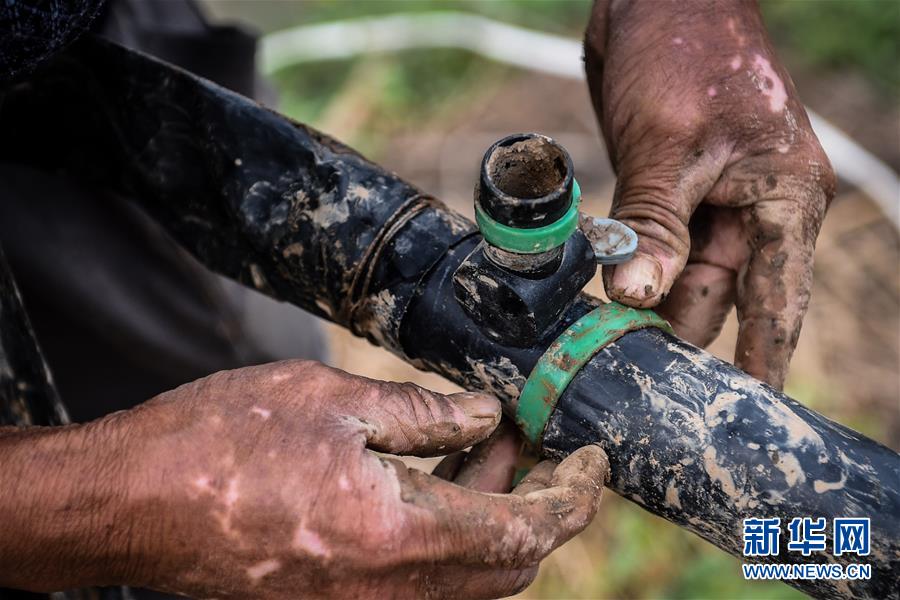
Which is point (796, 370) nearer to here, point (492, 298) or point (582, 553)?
point (582, 553)

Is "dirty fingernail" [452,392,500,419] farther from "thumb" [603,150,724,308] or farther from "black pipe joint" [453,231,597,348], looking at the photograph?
"thumb" [603,150,724,308]

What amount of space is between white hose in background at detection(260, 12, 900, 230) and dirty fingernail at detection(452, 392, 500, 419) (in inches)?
142

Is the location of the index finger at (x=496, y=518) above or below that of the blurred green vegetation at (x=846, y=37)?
below

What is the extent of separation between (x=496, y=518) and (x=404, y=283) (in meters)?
0.45

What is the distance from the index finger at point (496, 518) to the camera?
106cm

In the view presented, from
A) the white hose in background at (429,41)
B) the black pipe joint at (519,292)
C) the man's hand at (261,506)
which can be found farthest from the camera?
the white hose in background at (429,41)

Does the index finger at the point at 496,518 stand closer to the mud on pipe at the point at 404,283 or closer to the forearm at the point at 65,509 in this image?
the mud on pipe at the point at 404,283

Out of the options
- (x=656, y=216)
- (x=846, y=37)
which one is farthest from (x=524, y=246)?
(x=846, y=37)

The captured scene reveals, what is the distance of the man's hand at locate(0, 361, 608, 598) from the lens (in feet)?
3.46

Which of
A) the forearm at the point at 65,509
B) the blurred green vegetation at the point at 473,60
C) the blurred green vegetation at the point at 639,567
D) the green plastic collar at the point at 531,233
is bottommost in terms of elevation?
the blurred green vegetation at the point at 639,567

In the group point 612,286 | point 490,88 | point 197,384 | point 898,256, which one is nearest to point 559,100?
point 490,88

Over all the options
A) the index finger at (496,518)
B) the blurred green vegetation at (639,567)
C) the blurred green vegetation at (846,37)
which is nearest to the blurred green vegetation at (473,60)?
the blurred green vegetation at (846,37)

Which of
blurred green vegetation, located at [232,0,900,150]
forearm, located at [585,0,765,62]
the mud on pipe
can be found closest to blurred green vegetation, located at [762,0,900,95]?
blurred green vegetation, located at [232,0,900,150]

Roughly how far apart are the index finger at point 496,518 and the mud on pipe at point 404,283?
0.12m
